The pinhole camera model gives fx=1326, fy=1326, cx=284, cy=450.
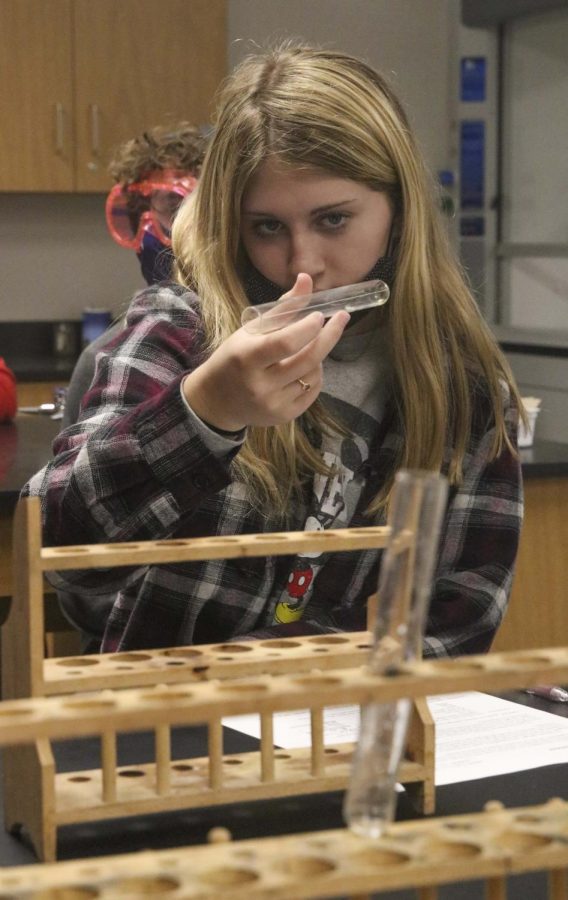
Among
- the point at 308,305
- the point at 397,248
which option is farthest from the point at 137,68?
the point at 308,305

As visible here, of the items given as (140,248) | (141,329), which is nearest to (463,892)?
(141,329)

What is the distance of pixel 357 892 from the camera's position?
0.50m

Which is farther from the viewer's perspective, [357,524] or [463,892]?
[357,524]

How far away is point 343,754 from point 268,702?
504 mm

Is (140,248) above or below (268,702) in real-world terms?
above

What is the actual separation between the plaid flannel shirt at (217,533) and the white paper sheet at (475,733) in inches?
4.6

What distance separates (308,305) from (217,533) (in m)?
0.41

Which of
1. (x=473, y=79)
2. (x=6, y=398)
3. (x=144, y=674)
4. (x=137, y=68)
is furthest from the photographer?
(x=473, y=79)

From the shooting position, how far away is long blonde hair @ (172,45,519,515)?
1.41 meters

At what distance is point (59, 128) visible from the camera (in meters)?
4.64

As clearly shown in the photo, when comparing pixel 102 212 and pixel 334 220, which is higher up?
pixel 102 212

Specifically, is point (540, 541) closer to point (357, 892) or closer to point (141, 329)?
point (141, 329)

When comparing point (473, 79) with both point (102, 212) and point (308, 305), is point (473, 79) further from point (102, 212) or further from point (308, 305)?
point (308, 305)

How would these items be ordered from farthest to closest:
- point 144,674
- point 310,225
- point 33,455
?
point 33,455
point 310,225
point 144,674
